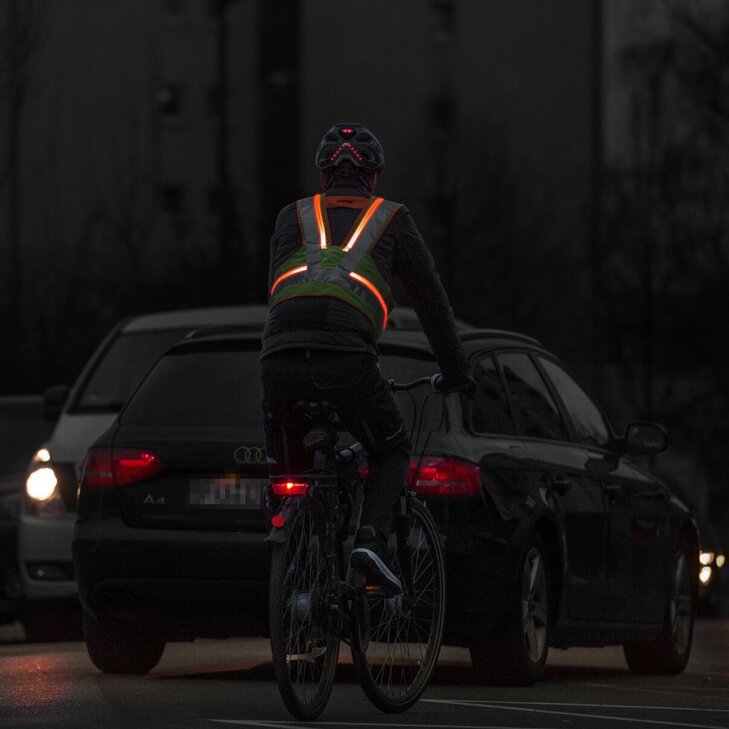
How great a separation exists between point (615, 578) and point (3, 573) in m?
5.21

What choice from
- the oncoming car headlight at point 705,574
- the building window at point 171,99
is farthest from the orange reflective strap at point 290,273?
the building window at point 171,99

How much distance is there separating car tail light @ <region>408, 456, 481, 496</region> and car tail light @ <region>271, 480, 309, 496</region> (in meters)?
1.39

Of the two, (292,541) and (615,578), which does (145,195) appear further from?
(292,541)

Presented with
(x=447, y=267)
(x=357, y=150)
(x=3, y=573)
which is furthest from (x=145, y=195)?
(x=357, y=150)

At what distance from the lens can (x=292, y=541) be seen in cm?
770

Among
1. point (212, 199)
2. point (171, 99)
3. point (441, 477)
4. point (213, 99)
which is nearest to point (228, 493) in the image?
point (441, 477)

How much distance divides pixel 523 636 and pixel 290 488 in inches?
76.8

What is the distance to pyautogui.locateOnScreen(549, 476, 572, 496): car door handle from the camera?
10.1 meters

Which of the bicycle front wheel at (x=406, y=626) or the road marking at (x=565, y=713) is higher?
the bicycle front wheel at (x=406, y=626)

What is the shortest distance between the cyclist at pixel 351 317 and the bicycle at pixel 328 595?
0.07 m

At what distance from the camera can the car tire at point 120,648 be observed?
33.0ft

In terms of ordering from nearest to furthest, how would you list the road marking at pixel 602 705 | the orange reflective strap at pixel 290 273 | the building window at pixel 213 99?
the orange reflective strap at pixel 290 273, the road marking at pixel 602 705, the building window at pixel 213 99

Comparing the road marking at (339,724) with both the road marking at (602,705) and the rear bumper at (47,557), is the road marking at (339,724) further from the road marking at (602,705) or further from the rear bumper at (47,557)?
the rear bumper at (47,557)

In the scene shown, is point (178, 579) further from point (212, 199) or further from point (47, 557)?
point (212, 199)
